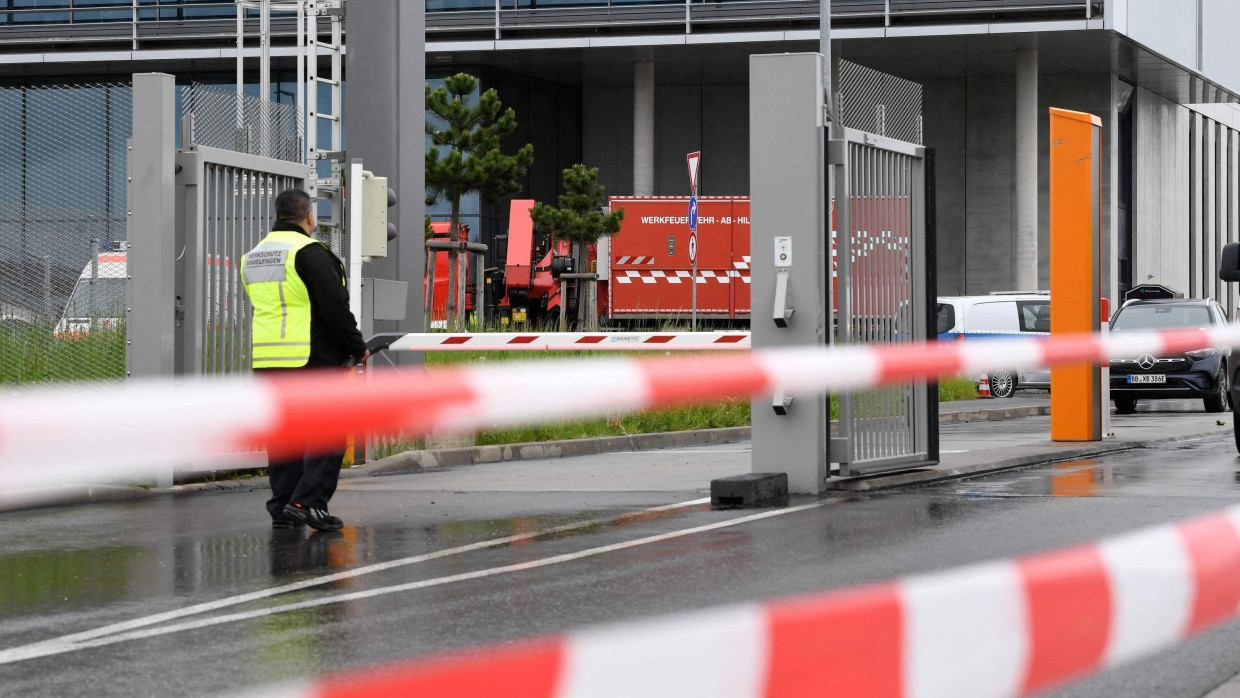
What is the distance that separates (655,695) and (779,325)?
27.8 ft

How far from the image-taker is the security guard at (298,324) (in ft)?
29.5

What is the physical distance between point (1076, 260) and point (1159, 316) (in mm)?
9345

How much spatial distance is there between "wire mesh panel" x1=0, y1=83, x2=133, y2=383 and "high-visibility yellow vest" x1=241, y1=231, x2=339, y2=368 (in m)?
3.65

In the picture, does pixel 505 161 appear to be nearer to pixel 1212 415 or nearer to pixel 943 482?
pixel 1212 415

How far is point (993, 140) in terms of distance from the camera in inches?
1804

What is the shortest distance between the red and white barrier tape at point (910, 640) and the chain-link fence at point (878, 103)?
782cm

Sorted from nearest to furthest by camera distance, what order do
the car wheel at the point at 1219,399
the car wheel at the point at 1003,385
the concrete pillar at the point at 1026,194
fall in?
the car wheel at the point at 1219,399 < the car wheel at the point at 1003,385 < the concrete pillar at the point at 1026,194

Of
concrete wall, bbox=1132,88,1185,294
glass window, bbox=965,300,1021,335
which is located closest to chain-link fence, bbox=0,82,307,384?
glass window, bbox=965,300,1021,335

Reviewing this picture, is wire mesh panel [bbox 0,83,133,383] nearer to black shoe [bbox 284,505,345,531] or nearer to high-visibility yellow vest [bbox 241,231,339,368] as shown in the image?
high-visibility yellow vest [bbox 241,231,339,368]

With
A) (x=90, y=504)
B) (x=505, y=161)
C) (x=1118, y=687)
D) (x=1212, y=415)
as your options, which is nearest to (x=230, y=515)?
(x=90, y=504)

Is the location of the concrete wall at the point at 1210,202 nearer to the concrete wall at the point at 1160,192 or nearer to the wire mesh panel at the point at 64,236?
the concrete wall at the point at 1160,192

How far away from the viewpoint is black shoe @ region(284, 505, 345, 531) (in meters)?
8.94

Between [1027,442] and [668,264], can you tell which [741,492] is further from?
[668,264]

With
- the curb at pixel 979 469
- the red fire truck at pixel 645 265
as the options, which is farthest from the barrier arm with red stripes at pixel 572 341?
the red fire truck at pixel 645 265
